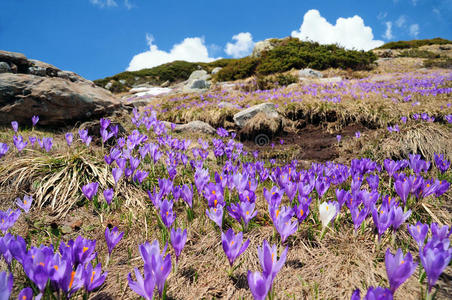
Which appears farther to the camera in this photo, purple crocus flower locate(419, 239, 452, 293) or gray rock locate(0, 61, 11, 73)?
gray rock locate(0, 61, 11, 73)

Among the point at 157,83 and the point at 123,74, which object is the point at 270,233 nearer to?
the point at 157,83

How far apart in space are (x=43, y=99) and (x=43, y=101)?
1.5 inches

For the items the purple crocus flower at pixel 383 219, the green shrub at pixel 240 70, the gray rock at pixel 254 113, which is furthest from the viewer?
the green shrub at pixel 240 70

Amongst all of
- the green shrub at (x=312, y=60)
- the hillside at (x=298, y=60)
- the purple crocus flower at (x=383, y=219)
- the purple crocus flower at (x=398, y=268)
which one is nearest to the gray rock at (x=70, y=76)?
the purple crocus flower at (x=383, y=219)

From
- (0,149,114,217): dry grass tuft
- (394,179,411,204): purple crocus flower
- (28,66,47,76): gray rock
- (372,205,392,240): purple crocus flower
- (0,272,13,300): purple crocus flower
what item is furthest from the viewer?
(28,66,47,76): gray rock

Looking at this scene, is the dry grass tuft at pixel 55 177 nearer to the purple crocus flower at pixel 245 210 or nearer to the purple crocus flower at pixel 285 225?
the purple crocus flower at pixel 245 210

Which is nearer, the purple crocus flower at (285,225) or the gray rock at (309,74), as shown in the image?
the purple crocus flower at (285,225)

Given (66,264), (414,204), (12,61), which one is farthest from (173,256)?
(12,61)

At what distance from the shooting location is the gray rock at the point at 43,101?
4020mm

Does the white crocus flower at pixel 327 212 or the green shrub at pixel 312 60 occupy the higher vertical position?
the green shrub at pixel 312 60

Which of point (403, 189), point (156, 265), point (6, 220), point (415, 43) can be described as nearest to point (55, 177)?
point (6, 220)

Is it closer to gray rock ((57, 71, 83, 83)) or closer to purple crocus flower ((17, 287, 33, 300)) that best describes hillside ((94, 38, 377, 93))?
gray rock ((57, 71, 83, 83))

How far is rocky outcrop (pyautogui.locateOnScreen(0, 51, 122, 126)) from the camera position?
4.02 m

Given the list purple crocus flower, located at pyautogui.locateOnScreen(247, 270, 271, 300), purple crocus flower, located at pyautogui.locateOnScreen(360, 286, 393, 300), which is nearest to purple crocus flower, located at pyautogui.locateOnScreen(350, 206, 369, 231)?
purple crocus flower, located at pyautogui.locateOnScreen(360, 286, 393, 300)
